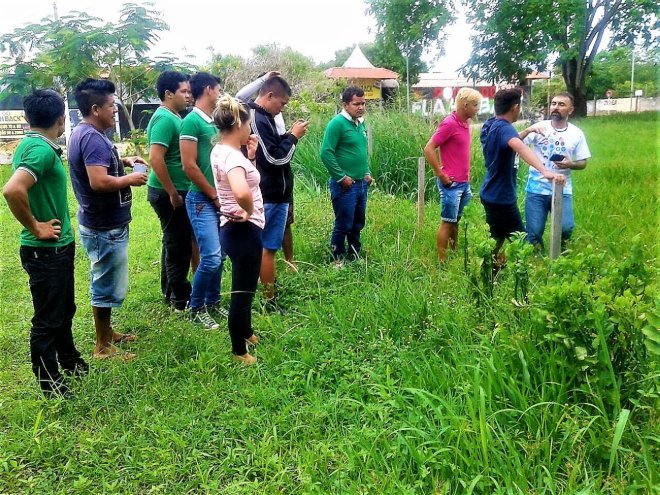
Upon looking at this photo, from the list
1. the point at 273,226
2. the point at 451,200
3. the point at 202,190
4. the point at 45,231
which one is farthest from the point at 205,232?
the point at 451,200

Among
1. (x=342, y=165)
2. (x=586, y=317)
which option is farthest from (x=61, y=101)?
(x=586, y=317)

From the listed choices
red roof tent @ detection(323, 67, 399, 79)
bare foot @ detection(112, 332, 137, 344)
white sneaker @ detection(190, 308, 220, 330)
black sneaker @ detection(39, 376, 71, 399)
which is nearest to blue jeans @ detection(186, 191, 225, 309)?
white sneaker @ detection(190, 308, 220, 330)

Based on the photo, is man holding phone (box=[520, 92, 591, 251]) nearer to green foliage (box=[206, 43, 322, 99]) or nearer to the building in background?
the building in background

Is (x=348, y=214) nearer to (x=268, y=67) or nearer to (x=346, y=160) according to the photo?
(x=346, y=160)

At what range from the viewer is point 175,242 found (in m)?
3.66

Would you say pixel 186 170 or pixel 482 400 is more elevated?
pixel 186 170

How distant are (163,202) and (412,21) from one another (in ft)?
6.74

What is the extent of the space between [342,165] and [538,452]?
2.93 m

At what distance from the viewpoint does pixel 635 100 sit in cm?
292

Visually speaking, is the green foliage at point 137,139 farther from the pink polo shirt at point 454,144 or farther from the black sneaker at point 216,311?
the pink polo shirt at point 454,144

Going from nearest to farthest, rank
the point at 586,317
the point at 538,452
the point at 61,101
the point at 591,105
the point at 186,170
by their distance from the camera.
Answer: the point at 538,452 < the point at 586,317 < the point at 61,101 < the point at 186,170 < the point at 591,105

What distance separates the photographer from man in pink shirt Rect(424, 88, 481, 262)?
4.21 metres

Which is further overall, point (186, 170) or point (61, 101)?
point (186, 170)

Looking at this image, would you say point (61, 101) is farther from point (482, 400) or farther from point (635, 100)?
point (635, 100)
